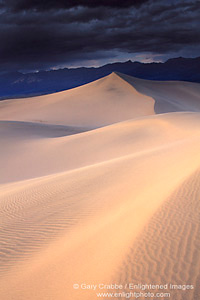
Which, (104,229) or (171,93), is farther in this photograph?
(171,93)

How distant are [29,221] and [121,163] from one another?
14.1 ft

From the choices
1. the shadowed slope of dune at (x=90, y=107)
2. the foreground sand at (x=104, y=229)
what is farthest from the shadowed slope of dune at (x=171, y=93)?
the foreground sand at (x=104, y=229)

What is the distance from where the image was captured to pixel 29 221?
6.39m

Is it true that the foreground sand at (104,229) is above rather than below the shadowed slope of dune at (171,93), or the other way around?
below

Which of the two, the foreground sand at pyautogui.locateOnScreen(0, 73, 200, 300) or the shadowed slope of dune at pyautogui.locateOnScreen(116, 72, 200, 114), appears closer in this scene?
the foreground sand at pyautogui.locateOnScreen(0, 73, 200, 300)

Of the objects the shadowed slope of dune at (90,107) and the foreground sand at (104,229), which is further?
the shadowed slope of dune at (90,107)

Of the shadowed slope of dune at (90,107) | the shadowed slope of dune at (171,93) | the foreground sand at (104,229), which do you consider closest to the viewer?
the foreground sand at (104,229)

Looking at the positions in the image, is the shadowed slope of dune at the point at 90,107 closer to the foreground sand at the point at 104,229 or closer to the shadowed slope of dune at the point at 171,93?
the shadowed slope of dune at the point at 171,93

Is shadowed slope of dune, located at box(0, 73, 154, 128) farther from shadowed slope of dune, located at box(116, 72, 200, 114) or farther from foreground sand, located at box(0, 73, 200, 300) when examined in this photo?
foreground sand, located at box(0, 73, 200, 300)

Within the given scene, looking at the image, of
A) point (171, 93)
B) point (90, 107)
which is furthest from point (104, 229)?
point (171, 93)

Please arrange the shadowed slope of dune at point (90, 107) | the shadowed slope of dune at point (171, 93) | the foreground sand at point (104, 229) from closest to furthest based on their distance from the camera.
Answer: the foreground sand at point (104, 229) < the shadowed slope of dune at point (90, 107) < the shadowed slope of dune at point (171, 93)

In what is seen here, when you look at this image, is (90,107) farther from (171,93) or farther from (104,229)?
(104,229)

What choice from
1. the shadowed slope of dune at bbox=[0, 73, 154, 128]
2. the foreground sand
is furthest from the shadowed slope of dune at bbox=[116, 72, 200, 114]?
the foreground sand

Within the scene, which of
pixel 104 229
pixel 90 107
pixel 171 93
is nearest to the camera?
pixel 104 229
